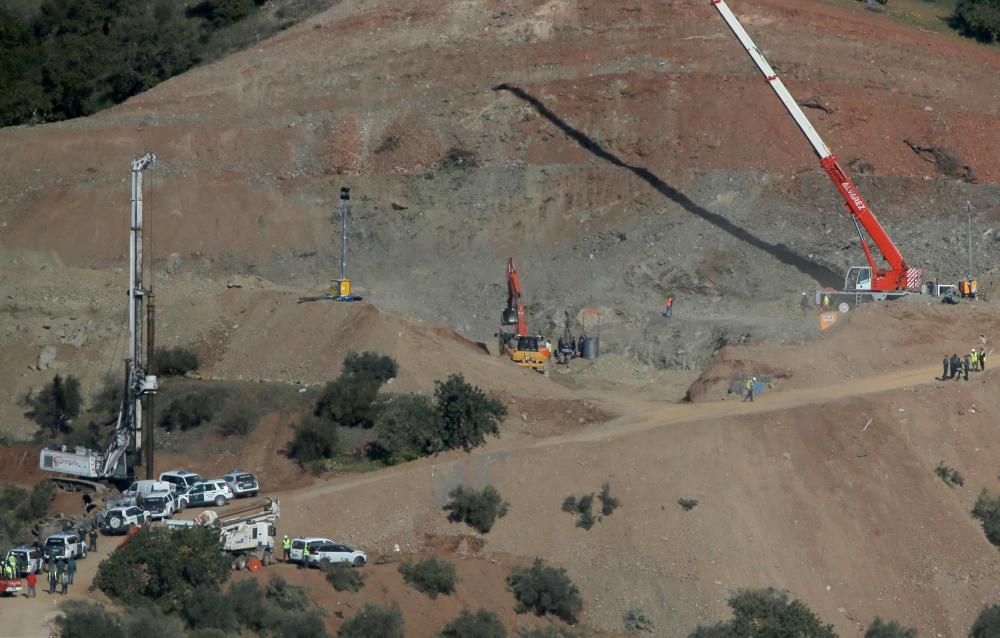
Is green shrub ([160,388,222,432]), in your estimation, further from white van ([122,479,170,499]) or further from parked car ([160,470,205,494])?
white van ([122,479,170,499])

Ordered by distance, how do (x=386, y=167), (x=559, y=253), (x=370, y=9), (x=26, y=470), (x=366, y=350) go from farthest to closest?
(x=370, y=9)
(x=386, y=167)
(x=559, y=253)
(x=366, y=350)
(x=26, y=470)

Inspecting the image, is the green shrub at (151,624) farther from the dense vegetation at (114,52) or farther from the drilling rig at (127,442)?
the dense vegetation at (114,52)

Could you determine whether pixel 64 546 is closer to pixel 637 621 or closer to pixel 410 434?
pixel 410 434


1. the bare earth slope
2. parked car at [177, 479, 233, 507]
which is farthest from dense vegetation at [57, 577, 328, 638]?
the bare earth slope

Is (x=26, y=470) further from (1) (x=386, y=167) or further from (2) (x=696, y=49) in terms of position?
(2) (x=696, y=49)

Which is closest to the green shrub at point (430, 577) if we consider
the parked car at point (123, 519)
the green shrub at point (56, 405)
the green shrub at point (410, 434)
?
the parked car at point (123, 519)

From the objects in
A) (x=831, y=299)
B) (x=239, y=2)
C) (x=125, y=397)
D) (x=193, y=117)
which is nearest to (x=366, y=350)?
(x=125, y=397)

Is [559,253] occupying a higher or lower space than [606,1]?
lower
